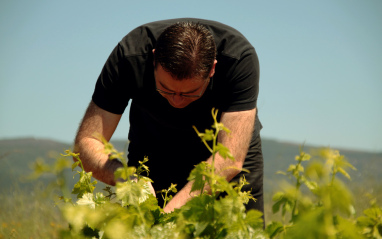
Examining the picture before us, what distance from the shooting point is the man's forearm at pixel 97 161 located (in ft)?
7.39

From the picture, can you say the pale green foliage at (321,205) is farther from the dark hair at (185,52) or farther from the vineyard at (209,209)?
the dark hair at (185,52)

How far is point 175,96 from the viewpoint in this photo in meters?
2.59

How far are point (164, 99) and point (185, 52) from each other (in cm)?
58

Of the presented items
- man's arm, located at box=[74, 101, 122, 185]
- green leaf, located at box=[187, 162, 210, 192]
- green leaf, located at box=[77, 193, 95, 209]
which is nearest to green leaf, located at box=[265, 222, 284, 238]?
green leaf, located at box=[187, 162, 210, 192]

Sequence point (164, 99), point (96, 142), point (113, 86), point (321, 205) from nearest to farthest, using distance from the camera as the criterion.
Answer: point (321, 205) < point (96, 142) < point (113, 86) < point (164, 99)

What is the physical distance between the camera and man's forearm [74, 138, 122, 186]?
225cm

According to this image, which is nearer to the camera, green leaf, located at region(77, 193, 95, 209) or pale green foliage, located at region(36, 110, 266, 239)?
pale green foliage, located at region(36, 110, 266, 239)

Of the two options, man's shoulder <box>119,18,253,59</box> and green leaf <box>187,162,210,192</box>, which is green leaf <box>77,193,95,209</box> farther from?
man's shoulder <box>119,18,253,59</box>

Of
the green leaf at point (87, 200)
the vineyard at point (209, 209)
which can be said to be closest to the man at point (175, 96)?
the green leaf at point (87, 200)

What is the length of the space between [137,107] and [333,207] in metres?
2.72

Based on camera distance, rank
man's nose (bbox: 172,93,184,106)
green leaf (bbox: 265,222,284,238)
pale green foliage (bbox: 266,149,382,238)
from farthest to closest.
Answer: man's nose (bbox: 172,93,184,106) → green leaf (bbox: 265,222,284,238) → pale green foliage (bbox: 266,149,382,238)

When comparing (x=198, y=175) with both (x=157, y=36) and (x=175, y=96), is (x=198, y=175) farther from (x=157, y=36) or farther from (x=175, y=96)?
(x=157, y=36)

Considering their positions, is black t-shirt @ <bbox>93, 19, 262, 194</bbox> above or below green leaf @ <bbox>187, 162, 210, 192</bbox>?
below

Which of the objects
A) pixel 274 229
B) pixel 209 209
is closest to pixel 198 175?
pixel 209 209
